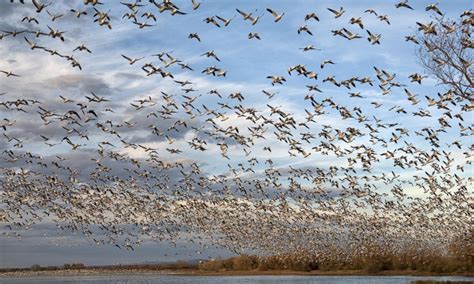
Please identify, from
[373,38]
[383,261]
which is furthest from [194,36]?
[383,261]

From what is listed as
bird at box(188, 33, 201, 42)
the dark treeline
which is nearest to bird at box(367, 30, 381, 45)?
bird at box(188, 33, 201, 42)

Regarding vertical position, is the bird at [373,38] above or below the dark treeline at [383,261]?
above

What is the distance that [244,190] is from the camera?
53.1m

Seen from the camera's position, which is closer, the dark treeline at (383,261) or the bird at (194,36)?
the bird at (194,36)

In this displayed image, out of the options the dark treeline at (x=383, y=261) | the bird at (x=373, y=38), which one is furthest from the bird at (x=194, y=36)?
the dark treeline at (x=383, y=261)

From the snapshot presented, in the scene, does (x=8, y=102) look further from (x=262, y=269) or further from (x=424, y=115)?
(x=262, y=269)

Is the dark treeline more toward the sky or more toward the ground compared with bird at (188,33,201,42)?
more toward the ground

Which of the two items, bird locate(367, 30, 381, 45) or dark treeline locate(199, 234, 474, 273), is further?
dark treeline locate(199, 234, 474, 273)

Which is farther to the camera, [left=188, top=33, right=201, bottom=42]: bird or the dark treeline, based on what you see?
the dark treeline

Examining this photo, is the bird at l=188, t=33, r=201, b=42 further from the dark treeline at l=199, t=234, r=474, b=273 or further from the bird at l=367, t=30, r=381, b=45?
the dark treeline at l=199, t=234, r=474, b=273

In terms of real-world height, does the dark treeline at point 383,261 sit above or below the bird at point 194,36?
below

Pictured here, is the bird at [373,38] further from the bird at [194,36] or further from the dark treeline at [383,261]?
the dark treeline at [383,261]

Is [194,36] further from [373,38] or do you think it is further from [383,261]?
[383,261]

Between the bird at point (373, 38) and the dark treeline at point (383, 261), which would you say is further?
the dark treeline at point (383, 261)
